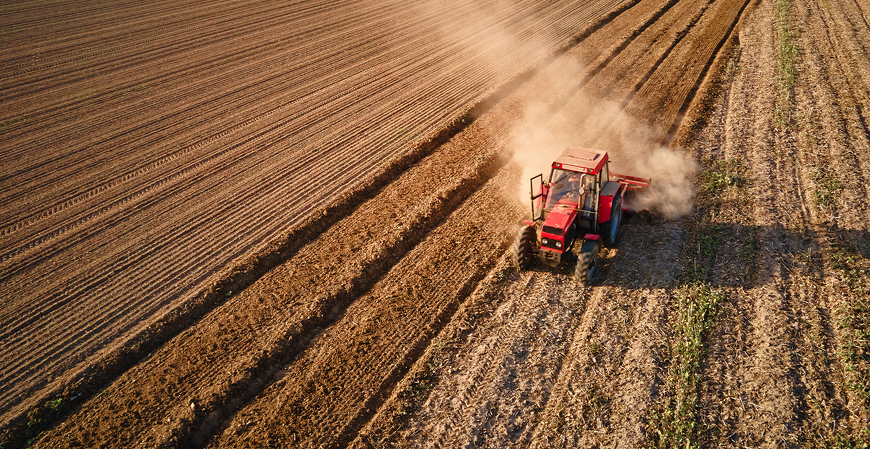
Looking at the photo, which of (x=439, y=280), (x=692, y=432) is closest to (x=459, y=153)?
(x=439, y=280)

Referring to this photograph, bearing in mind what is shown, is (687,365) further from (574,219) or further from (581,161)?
(581,161)

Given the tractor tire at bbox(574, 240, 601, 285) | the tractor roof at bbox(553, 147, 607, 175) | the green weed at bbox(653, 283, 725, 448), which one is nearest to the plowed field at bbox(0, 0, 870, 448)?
the green weed at bbox(653, 283, 725, 448)

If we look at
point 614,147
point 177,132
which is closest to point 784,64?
point 614,147

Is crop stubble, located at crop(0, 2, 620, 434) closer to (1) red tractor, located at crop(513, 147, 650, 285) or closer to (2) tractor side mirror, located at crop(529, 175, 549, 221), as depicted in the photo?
(2) tractor side mirror, located at crop(529, 175, 549, 221)

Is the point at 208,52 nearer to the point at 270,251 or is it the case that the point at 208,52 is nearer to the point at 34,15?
the point at 34,15

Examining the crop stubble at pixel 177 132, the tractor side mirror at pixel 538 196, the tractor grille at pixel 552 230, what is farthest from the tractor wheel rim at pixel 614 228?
the crop stubble at pixel 177 132
